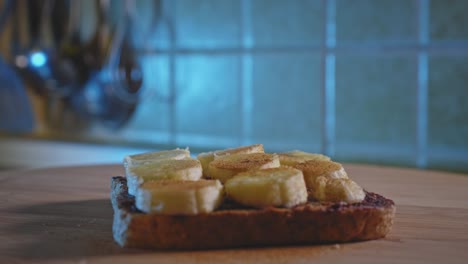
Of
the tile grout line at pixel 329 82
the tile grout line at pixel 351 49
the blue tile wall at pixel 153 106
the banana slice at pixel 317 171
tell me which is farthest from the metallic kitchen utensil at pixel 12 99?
the banana slice at pixel 317 171

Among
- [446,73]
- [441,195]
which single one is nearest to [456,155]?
[446,73]

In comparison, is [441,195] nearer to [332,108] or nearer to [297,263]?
[297,263]

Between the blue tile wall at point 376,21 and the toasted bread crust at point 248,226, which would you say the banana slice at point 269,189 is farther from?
the blue tile wall at point 376,21

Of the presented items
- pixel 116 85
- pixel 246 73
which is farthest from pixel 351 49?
pixel 116 85

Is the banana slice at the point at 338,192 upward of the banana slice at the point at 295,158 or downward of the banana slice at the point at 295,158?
downward

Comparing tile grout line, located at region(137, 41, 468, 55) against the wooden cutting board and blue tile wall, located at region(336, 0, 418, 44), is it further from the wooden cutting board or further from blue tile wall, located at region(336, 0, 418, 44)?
the wooden cutting board

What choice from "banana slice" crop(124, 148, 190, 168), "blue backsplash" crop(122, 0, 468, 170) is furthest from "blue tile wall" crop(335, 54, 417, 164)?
"banana slice" crop(124, 148, 190, 168)
